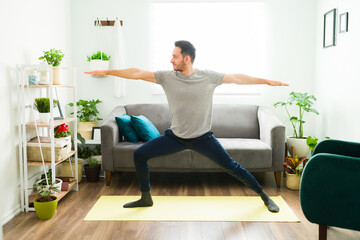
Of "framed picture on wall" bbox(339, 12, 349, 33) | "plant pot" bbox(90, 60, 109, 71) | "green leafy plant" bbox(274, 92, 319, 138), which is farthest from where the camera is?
"plant pot" bbox(90, 60, 109, 71)

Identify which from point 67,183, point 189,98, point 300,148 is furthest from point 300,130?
point 67,183

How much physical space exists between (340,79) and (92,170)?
9.29 ft

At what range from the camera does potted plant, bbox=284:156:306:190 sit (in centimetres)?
352

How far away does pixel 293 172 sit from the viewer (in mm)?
3592

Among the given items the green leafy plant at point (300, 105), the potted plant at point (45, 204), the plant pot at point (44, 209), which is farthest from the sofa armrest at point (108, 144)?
the green leafy plant at point (300, 105)

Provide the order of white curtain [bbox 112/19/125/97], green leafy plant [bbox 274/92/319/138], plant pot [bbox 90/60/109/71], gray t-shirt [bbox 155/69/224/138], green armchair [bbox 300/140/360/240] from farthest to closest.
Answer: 1. white curtain [bbox 112/19/125/97]
2. plant pot [bbox 90/60/109/71]
3. green leafy plant [bbox 274/92/319/138]
4. gray t-shirt [bbox 155/69/224/138]
5. green armchair [bbox 300/140/360/240]

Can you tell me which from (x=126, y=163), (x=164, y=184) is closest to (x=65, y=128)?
(x=126, y=163)

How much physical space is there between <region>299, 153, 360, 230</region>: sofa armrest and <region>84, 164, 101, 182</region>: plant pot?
8.06ft

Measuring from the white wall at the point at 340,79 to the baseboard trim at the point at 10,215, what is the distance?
311 cm

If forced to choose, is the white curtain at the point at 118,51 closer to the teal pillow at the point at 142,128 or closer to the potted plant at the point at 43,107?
the teal pillow at the point at 142,128

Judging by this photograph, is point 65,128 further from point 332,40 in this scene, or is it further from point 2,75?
point 332,40

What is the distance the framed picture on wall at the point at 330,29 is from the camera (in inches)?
147

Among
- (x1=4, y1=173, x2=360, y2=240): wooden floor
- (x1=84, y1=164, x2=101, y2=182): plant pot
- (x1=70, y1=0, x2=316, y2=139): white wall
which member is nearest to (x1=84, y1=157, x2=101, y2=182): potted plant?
(x1=84, y1=164, x2=101, y2=182): plant pot

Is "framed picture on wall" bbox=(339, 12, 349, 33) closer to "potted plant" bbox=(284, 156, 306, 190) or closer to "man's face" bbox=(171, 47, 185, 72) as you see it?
"potted plant" bbox=(284, 156, 306, 190)
